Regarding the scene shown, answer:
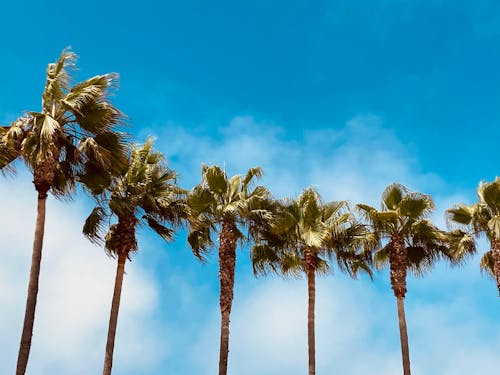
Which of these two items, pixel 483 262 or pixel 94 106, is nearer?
pixel 94 106

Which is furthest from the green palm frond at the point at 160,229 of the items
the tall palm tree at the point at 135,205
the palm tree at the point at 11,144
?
the palm tree at the point at 11,144

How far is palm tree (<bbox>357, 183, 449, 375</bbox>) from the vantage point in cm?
2767

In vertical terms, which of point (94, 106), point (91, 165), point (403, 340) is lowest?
point (403, 340)

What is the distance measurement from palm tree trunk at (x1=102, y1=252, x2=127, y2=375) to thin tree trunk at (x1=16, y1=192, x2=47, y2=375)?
5.48 metres

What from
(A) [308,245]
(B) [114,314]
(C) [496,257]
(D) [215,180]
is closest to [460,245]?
(C) [496,257]

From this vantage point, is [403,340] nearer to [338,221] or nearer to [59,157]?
[338,221]

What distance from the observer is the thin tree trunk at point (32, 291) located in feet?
60.7

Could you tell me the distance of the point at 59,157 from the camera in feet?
72.4

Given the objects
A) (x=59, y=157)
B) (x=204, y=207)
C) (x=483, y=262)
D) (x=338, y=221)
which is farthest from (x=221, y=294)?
(x=483, y=262)

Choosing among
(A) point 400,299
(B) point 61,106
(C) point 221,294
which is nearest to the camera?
(B) point 61,106

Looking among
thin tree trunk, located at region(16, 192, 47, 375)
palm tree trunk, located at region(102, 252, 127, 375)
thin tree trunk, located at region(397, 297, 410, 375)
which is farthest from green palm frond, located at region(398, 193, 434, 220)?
thin tree trunk, located at region(16, 192, 47, 375)

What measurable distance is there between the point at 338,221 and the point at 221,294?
5934mm

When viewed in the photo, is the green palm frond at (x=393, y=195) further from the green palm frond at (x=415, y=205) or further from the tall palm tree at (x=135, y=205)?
the tall palm tree at (x=135, y=205)

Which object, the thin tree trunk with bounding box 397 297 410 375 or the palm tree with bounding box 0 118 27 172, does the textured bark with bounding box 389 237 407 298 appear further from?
the palm tree with bounding box 0 118 27 172
